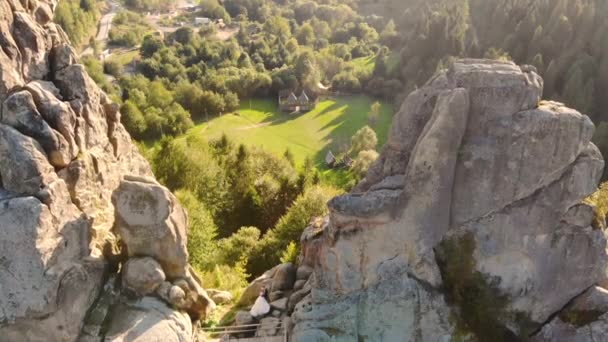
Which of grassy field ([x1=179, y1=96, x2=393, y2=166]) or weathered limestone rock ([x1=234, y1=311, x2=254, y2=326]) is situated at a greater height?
weathered limestone rock ([x1=234, y1=311, x2=254, y2=326])

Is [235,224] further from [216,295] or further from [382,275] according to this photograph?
[382,275]

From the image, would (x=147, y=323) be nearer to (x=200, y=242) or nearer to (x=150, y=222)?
(x=150, y=222)

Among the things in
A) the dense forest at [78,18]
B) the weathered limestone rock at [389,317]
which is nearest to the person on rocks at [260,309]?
the weathered limestone rock at [389,317]

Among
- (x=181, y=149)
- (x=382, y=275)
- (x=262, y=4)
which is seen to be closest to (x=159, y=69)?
(x=181, y=149)

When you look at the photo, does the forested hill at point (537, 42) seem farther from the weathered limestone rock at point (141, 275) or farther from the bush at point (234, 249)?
the weathered limestone rock at point (141, 275)

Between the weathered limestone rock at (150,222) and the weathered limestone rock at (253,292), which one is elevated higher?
the weathered limestone rock at (150,222)

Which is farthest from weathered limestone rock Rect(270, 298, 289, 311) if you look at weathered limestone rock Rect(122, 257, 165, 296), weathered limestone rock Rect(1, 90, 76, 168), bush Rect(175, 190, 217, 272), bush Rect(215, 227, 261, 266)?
bush Rect(215, 227, 261, 266)

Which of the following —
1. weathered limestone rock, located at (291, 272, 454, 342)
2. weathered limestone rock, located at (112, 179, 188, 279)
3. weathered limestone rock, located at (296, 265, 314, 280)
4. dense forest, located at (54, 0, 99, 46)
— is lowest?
dense forest, located at (54, 0, 99, 46)

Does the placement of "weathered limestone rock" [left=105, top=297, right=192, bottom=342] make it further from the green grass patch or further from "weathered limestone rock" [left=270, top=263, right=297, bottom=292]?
the green grass patch
